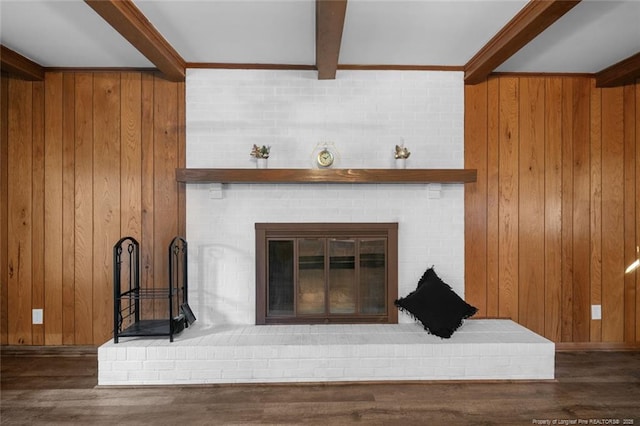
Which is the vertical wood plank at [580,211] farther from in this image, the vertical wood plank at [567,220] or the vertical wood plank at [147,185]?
the vertical wood plank at [147,185]

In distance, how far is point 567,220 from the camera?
316cm

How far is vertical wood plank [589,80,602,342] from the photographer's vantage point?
124 inches

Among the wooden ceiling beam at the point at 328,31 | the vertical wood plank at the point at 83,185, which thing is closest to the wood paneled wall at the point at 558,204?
the wooden ceiling beam at the point at 328,31

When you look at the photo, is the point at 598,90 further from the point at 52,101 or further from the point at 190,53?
the point at 52,101

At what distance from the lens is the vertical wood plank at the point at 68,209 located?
307cm

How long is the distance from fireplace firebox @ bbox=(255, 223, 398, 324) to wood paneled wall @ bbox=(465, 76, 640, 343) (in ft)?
2.70

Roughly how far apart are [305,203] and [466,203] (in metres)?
1.36

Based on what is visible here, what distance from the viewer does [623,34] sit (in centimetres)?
251

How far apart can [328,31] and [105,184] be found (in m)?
2.20

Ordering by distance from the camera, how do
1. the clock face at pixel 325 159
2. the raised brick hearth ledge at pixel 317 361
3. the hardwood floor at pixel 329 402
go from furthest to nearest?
the clock face at pixel 325 159, the raised brick hearth ledge at pixel 317 361, the hardwood floor at pixel 329 402

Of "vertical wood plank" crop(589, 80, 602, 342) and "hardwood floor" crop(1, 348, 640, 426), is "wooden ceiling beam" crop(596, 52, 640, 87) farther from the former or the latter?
"hardwood floor" crop(1, 348, 640, 426)

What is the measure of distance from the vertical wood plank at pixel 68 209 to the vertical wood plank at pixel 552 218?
397cm

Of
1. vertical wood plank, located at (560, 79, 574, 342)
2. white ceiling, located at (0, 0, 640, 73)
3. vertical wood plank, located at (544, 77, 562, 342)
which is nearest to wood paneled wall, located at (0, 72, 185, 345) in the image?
white ceiling, located at (0, 0, 640, 73)

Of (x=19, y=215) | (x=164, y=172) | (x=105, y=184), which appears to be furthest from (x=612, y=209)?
(x=19, y=215)
